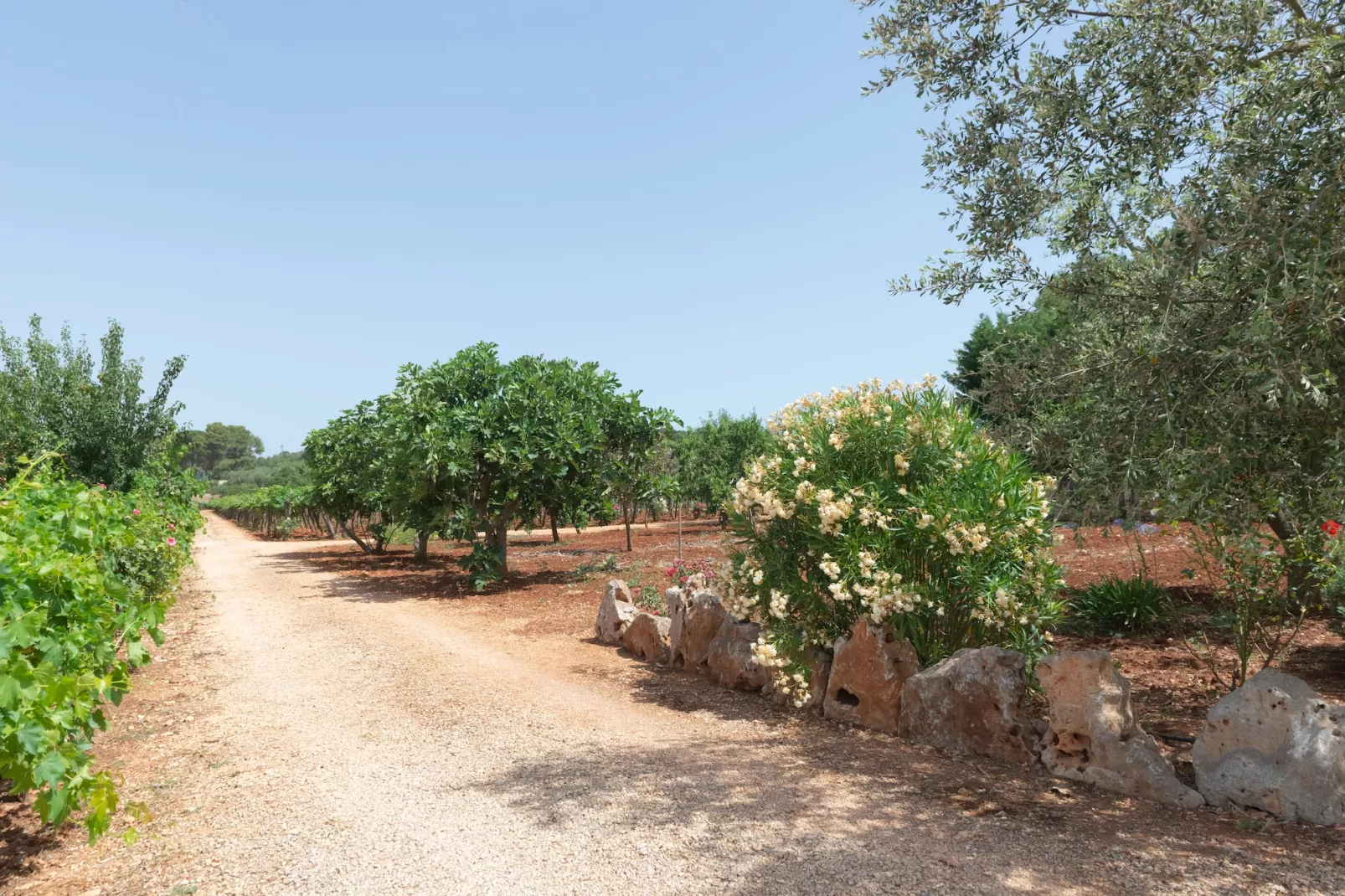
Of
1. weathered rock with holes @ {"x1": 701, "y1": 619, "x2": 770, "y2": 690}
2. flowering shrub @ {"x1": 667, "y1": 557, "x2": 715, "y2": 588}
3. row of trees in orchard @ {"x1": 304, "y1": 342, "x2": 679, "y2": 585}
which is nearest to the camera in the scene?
weathered rock with holes @ {"x1": 701, "y1": 619, "x2": 770, "y2": 690}

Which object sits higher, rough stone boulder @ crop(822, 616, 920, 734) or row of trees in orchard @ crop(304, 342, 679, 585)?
row of trees in orchard @ crop(304, 342, 679, 585)

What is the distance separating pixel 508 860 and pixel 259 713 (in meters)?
3.77

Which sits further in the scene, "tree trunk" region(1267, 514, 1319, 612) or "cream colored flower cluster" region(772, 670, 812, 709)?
"tree trunk" region(1267, 514, 1319, 612)

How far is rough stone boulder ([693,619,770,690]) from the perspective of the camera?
7.12m

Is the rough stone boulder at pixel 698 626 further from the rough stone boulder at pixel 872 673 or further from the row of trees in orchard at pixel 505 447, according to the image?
the row of trees in orchard at pixel 505 447

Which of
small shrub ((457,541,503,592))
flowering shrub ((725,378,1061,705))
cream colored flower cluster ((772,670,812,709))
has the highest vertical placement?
flowering shrub ((725,378,1061,705))

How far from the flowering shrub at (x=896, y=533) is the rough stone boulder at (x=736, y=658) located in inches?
18.4

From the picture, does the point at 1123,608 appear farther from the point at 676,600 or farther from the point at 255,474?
the point at 255,474

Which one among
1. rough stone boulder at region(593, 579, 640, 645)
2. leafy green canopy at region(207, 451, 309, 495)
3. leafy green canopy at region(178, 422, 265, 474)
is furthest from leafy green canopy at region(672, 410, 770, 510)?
leafy green canopy at region(178, 422, 265, 474)

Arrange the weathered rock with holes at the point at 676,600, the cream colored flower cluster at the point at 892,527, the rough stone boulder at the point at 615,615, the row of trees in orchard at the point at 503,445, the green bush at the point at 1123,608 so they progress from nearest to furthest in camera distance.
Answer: the cream colored flower cluster at the point at 892,527
the weathered rock with holes at the point at 676,600
the green bush at the point at 1123,608
the rough stone boulder at the point at 615,615
the row of trees in orchard at the point at 503,445

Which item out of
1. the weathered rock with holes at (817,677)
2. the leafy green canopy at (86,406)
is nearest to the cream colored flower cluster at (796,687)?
the weathered rock with holes at (817,677)

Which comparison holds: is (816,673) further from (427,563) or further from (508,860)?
(427,563)

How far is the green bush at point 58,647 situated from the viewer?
10.8 feet

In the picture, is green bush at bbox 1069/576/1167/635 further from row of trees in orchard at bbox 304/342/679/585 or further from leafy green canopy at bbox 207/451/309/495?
leafy green canopy at bbox 207/451/309/495
